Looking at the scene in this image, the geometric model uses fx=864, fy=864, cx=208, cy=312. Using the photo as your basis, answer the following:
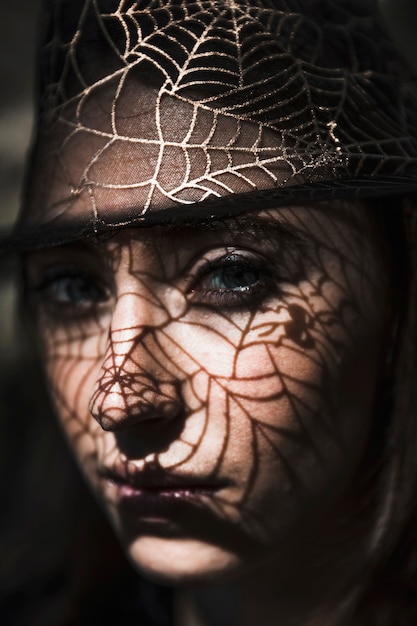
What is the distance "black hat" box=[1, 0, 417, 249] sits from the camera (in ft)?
3.55

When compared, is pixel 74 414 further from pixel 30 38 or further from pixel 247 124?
pixel 30 38

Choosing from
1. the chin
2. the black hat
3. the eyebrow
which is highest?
the black hat

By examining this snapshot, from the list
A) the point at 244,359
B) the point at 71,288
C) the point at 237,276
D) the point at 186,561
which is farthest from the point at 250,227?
the point at 186,561

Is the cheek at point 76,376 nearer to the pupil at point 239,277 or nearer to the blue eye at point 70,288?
the blue eye at point 70,288

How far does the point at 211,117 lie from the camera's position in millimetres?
1100

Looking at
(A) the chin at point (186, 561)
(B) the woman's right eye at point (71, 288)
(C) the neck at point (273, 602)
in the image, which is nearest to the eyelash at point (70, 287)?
(B) the woman's right eye at point (71, 288)

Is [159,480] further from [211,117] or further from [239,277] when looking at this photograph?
[211,117]

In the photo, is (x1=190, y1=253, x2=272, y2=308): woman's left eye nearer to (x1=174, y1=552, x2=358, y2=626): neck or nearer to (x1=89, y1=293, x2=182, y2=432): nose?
(x1=89, y1=293, x2=182, y2=432): nose

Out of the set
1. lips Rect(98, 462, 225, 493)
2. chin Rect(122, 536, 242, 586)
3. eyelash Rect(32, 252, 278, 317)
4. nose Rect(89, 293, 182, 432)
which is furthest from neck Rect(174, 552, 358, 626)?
eyelash Rect(32, 252, 278, 317)

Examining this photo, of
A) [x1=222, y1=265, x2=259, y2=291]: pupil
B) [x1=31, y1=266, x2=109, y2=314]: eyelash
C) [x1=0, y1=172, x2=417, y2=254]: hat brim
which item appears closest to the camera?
[x1=0, y1=172, x2=417, y2=254]: hat brim

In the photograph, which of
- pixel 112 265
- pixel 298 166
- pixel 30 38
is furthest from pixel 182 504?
pixel 30 38

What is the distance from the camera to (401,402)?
1230 mm

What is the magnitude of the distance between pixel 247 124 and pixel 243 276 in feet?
0.64

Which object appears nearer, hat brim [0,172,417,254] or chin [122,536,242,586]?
hat brim [0,172,417,254]
